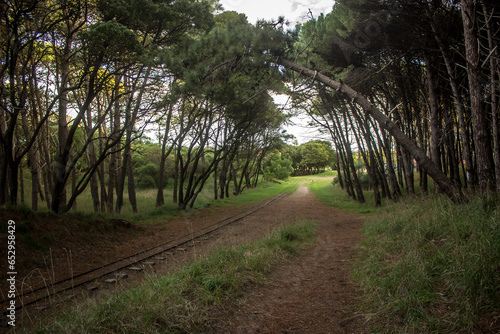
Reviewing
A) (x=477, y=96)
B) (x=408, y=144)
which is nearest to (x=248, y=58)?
(x=408, y=144)

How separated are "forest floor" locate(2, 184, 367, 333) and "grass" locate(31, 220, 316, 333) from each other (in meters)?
0.20

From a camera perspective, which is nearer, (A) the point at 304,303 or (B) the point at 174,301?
(B) the point at 174,301

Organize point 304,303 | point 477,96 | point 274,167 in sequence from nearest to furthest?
1. point 304,303
2. point 477,96
3. point 274,167

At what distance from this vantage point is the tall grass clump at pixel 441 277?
246 centimetres

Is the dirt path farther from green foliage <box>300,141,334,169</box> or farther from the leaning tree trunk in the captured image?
green foliage <box>300,141,334,169</box>

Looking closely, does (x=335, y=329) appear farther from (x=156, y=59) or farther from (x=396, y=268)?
(x=156, y=59)

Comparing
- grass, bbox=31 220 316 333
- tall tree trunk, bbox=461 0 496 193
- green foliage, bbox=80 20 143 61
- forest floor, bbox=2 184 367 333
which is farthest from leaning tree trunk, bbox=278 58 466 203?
green foliage, bbox=80 20 143 61

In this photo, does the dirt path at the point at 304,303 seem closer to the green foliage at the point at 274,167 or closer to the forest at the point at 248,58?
the forest at the point at 248,58

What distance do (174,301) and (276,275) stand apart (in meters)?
2.13

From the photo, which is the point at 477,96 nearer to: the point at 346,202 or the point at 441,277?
the point at 441,277

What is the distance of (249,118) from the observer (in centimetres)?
1678

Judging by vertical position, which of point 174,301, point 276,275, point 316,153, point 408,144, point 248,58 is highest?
point 248,58

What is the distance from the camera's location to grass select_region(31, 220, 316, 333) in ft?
9.03

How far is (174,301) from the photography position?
3.15 meters
